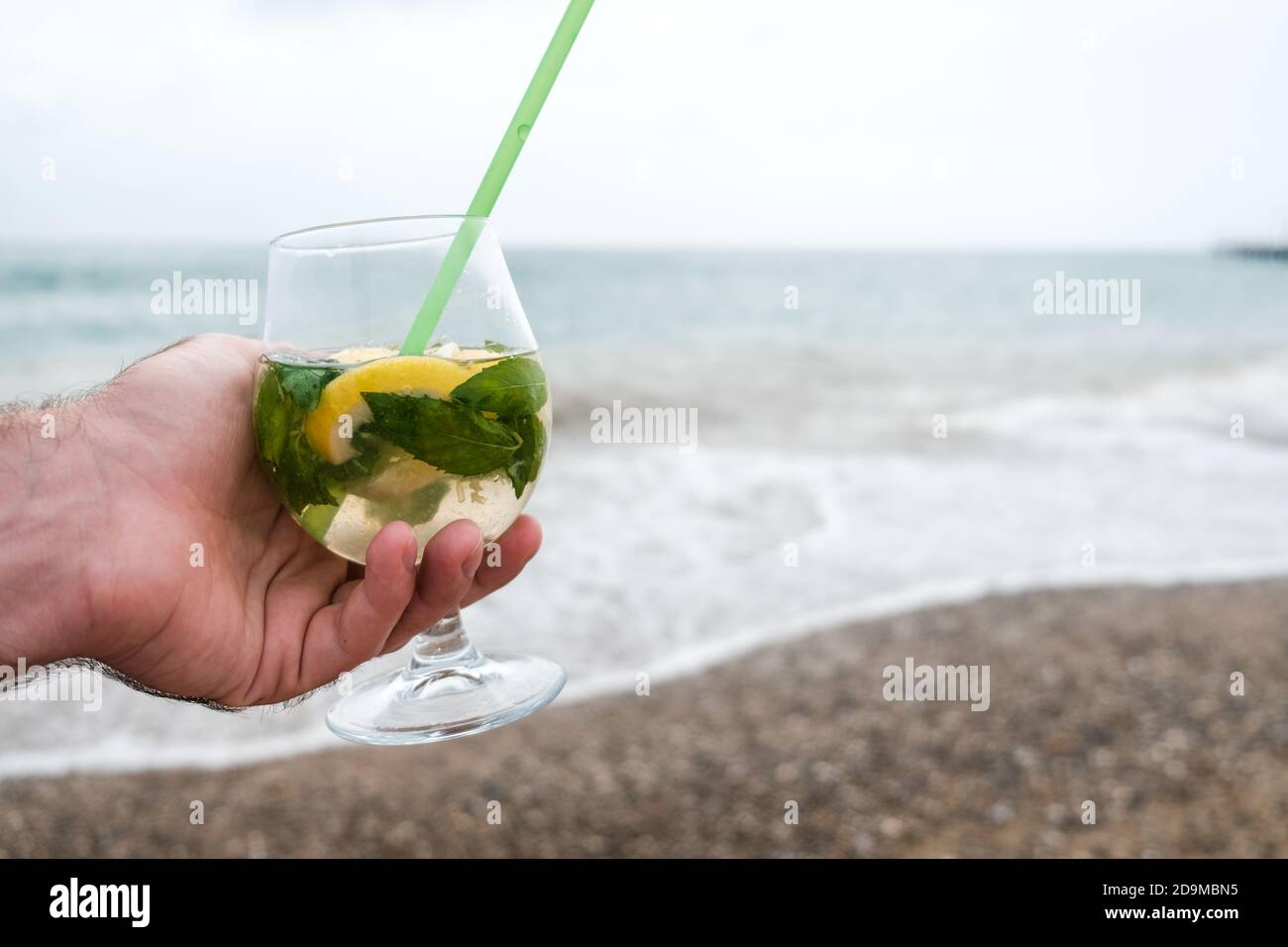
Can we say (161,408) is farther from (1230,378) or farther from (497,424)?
(1230,378)

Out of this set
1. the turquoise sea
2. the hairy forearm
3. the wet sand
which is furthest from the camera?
the turquoise sea

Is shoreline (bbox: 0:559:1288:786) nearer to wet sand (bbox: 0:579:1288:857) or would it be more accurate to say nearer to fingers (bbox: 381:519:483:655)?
wet sand (bbox: 0:579:1288:857)

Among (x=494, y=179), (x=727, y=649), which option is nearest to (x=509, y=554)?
(x=494, y=179)

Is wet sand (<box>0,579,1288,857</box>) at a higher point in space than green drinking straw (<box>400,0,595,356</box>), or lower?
lower

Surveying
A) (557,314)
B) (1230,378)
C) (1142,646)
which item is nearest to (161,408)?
(1142,646)

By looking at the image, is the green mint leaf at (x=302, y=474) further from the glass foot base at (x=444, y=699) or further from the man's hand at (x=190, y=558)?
the glass foot base at (x=444, y=699)

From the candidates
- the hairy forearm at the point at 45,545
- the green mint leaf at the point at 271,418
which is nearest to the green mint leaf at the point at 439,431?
the green mint leaf at the point at 271,418

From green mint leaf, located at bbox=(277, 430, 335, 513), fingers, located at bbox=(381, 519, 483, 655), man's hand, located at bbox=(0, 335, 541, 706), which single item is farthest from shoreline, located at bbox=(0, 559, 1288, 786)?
green mint leaf, located at bbox=(277, 430, 335, 513)
